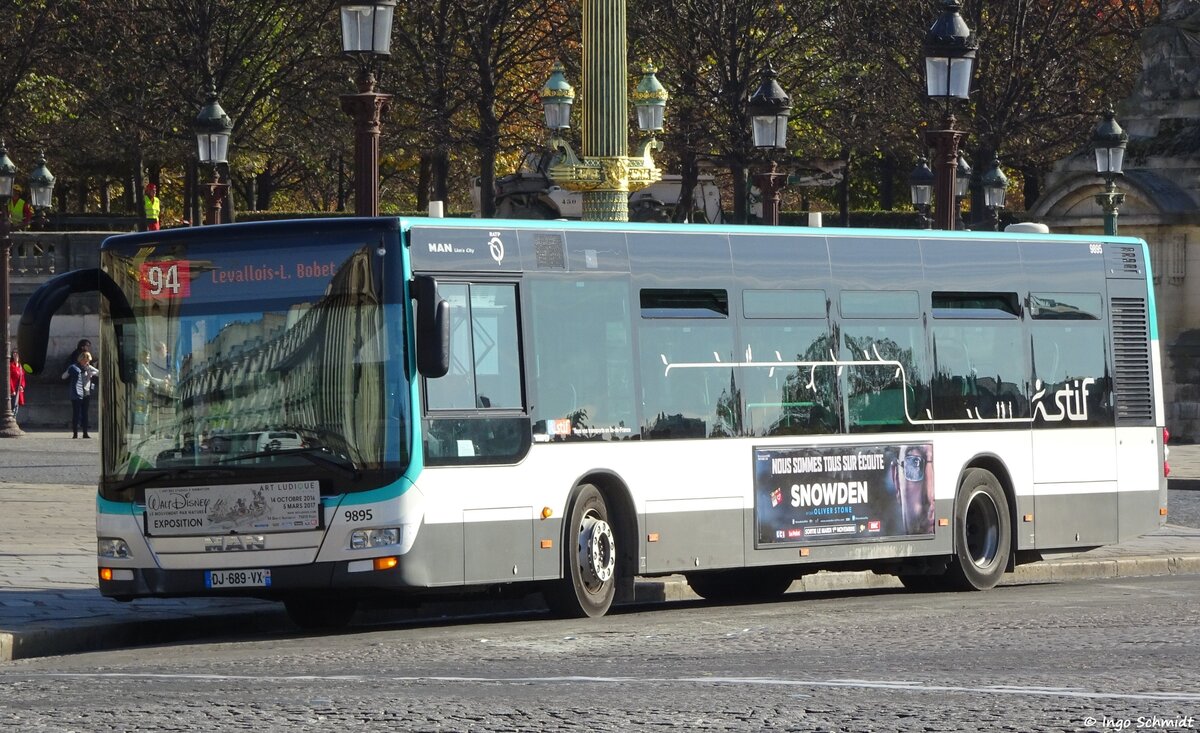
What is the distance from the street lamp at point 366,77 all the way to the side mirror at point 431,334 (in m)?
5.30

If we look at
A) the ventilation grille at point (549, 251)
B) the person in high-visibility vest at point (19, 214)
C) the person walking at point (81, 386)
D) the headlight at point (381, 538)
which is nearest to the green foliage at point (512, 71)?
the person in high-visibility vest at point (19, 214)

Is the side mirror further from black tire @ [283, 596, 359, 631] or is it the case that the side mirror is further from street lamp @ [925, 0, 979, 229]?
street lamp @ [925, 0, 979, 229]

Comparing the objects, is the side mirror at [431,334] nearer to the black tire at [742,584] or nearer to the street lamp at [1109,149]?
the black tire at [742,584]

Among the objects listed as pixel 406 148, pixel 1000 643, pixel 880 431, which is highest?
pixel 406 148

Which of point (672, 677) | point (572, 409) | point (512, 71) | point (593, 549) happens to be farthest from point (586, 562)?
point (512, 71)

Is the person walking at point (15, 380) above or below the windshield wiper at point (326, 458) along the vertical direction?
above

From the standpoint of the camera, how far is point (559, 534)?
1344cm

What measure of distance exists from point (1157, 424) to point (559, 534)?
21.5ft

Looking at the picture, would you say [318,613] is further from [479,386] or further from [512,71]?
[512,71]

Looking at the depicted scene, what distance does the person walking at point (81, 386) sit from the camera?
37.3 meters

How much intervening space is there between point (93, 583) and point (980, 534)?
644cm

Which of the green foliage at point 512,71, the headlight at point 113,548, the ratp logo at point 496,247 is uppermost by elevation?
the green foliage at point 512,71

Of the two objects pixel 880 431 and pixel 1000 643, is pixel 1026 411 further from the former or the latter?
pixel 1000 643

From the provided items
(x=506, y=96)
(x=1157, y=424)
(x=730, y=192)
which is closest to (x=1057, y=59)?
(x=506, y=96)
